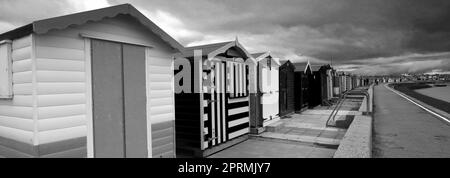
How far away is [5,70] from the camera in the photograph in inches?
149

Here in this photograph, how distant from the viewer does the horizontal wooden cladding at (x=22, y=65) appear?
132 inches

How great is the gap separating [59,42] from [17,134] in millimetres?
1402

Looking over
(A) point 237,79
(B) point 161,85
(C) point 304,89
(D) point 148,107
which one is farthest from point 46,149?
(C) point 304,89

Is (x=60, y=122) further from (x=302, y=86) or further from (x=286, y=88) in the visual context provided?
(x=302, y=86)

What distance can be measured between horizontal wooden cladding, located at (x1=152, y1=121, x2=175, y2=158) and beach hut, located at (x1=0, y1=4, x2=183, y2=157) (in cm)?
2

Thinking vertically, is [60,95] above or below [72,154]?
above

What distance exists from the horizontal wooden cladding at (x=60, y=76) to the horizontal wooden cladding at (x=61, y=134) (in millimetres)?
684

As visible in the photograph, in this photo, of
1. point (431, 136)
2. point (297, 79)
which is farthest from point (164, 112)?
point (297, 79)

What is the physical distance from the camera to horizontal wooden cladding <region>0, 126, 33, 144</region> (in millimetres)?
3416

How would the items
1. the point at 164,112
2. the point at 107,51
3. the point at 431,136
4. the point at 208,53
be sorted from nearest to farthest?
the point at 107,51
the point at 164,112
the point at 208,53
the point at 431,136

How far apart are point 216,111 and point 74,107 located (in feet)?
12.5

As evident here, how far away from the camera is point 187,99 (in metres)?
6.80
